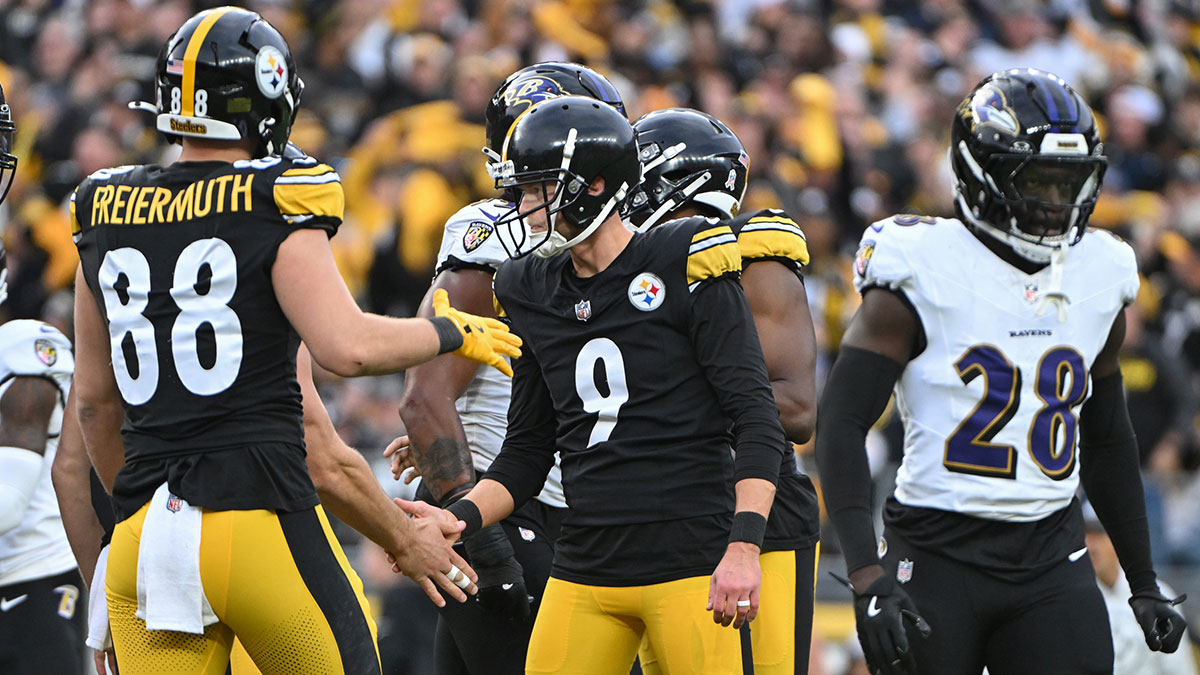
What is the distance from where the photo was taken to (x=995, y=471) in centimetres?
421

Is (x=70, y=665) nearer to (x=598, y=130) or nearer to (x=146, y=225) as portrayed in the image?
(x=146, y=225)

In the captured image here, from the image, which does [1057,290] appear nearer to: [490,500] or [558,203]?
[558,203]

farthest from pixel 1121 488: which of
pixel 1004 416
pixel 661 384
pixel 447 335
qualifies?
pixel 447 335

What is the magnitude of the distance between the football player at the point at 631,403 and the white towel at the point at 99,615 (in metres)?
1.12

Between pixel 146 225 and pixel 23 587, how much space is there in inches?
78.8

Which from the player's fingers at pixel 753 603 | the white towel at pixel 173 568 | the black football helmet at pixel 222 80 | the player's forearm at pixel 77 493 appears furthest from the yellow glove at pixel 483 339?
the player's forearm at pixel 77 493

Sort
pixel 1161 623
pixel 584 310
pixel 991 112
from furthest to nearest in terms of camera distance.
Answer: pixel 1161 623 < pixel 991 112 < pixel 584 310

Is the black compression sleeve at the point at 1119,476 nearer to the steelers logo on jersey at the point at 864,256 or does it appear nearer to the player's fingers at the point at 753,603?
the steelers logo on jersey at the point at 864,256

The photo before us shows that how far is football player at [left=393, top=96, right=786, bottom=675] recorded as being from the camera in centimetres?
382

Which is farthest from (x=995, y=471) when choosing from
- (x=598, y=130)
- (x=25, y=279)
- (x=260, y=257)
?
(x=25, y=279)

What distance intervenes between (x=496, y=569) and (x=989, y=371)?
4.85 ft

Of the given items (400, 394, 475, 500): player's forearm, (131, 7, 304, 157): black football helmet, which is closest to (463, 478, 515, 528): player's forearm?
(400, 394, 475, 500): player's forearm

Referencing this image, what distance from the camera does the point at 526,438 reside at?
14.0 feet

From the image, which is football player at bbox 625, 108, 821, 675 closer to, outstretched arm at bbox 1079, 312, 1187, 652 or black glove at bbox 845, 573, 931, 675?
black glove at bbox 845, 573, 931, 675
